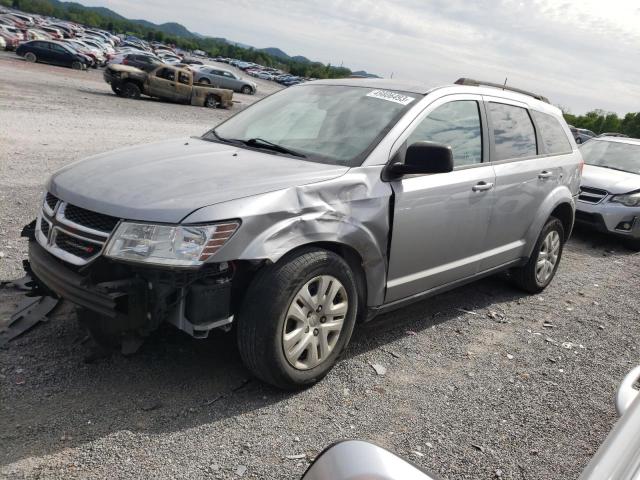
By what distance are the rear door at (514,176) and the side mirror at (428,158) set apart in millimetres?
1222

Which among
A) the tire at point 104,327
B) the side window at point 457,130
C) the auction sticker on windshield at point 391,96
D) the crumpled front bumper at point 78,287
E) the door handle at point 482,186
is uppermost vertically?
the auction sticker on windshield at point 391,96

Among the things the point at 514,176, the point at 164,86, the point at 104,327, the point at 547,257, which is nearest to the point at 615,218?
the point at 547,257

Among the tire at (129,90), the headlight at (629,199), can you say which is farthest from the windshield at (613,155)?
the tire at (129,90)

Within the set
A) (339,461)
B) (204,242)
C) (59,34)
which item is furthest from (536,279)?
(59,34)

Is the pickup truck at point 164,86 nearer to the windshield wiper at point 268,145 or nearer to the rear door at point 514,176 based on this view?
the rear door at point 514,176

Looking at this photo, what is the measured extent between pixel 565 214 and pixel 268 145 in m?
3.50

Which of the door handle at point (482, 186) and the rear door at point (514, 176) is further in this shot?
the rear door at point (514, 176)

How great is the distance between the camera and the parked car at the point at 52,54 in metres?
34.8

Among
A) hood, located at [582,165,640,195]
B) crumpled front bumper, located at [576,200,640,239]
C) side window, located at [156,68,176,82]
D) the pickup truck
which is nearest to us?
crumpled front bumper, located at [576,200,640,239]

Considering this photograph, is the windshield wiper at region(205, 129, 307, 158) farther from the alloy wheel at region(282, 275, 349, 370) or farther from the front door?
the alloy wheel at region(282, 275, 349, 370)

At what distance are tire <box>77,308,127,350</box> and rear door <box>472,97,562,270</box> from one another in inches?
116

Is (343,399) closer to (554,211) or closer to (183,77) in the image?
(554,211)

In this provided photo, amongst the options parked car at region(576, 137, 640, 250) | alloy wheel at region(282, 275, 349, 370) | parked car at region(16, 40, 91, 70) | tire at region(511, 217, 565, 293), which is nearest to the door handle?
tire at region(511, 217, 565, 293)

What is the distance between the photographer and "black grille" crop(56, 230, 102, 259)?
3.04m
